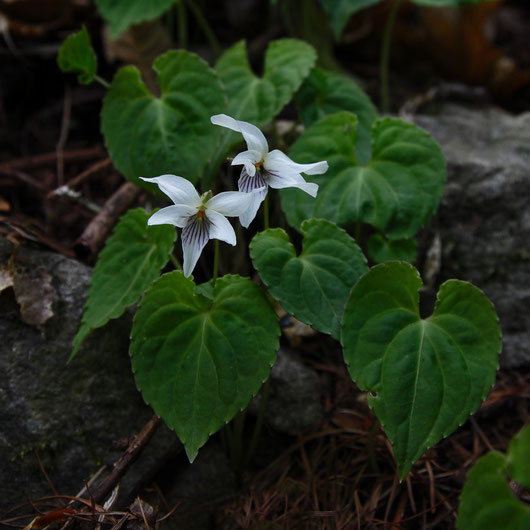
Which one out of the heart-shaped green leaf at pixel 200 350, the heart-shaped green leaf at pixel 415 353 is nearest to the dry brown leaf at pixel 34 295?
the heart-shaped green leaf at pixel 200 350

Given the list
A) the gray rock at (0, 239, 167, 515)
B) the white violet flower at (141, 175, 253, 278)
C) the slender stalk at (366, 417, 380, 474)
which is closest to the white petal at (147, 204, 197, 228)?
the white violet flower at (141, 175, 253, 278)

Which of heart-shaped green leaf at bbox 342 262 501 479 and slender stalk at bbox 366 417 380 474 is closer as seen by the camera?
heart-shaped green leaf at bbox 342 262 501 479

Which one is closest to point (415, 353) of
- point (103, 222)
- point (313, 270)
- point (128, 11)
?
point (313, 270)

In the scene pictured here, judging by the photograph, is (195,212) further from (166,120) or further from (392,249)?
(392,249)

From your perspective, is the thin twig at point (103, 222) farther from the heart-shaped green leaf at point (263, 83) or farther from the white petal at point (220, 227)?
the white petal at point (220, 227)

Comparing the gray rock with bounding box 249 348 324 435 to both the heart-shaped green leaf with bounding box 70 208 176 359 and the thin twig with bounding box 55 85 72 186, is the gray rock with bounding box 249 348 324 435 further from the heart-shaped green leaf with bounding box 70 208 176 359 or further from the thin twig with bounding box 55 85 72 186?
the thin twig with bounding box 55 85 72 186

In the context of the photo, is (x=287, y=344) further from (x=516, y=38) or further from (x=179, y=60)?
(x=516, y=38)

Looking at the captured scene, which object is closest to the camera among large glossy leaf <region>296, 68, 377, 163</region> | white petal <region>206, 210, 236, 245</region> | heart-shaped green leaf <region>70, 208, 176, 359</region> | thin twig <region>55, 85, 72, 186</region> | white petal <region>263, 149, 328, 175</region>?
white petal <region>206, 210, 236, 245</region>
